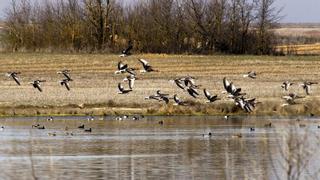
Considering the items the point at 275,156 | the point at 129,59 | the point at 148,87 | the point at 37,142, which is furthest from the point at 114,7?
the point at 275,156

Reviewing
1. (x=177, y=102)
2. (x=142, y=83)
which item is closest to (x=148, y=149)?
(x=177, y=102)

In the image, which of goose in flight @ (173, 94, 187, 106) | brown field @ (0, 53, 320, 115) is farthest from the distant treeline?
goose in flight @ (173, 94, 187, 106)

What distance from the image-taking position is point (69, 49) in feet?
217

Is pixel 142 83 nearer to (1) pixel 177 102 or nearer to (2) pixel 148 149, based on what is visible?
(1) pixel 177 102

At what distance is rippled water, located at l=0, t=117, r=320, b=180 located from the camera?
1775 cm

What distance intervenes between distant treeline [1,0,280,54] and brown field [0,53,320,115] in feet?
20.7

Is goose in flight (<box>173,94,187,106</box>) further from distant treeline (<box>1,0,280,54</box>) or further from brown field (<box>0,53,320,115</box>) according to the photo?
distant treeline (<box>1,0,280,54</box>)

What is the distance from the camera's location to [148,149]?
74.2 ft

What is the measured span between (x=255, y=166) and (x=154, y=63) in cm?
3675

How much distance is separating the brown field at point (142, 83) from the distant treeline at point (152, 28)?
6304 millimetres

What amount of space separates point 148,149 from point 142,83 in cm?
2147

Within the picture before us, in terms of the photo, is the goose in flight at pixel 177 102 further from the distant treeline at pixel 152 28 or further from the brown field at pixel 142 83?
the distant treeline at pixel 152 28

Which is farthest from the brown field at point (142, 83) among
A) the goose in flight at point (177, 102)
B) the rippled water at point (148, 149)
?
the rippled water at point (148, 149)

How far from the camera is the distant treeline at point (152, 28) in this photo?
220ft
